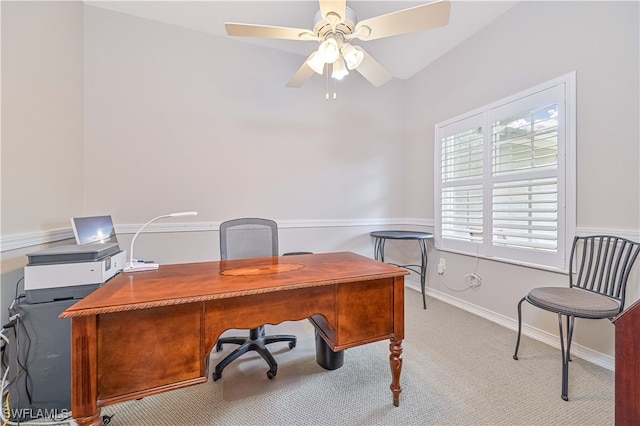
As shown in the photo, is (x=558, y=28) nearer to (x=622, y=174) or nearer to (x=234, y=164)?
(x=622, y=174)

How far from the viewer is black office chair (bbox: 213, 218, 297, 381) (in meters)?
1.86

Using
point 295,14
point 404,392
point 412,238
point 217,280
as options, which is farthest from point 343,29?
point 404,392

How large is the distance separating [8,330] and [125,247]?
1253mm

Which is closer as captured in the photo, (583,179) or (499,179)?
(583,179)

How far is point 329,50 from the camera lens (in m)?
1.65

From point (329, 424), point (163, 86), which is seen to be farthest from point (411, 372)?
point (163, 86)

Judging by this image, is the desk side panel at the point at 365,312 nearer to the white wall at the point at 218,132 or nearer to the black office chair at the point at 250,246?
the black office chair at the point at 250,246

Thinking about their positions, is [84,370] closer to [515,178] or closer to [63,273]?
[63,273]

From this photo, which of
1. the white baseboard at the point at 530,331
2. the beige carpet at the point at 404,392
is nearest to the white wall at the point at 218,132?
the white baseboard at the point at 530,331

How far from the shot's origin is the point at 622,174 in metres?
1.73

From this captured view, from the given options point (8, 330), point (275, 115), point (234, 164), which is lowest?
point (8, 330)

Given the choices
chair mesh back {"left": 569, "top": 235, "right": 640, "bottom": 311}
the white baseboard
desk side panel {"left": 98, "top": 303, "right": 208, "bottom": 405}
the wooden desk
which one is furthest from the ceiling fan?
the white baseboard

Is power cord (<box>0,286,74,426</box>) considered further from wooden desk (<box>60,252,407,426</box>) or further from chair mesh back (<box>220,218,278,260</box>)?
chair mesh back (<box>220,218,278,260</box>)

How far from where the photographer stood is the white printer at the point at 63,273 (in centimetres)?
129
